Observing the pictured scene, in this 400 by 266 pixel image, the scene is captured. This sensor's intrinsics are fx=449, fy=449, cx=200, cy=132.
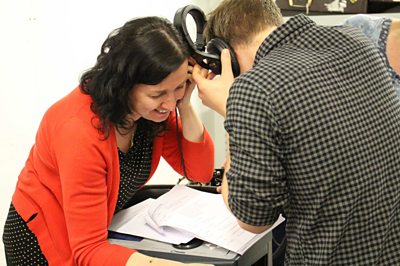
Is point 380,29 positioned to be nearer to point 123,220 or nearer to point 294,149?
point 294,149

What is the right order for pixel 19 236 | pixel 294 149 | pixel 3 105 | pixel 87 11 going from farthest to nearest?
pixel 87 11, pixel 3 105, pixel 19 236, pixel 294 149

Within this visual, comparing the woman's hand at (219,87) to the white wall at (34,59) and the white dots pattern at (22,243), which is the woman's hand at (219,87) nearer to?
the white dots pattern at (22,243)

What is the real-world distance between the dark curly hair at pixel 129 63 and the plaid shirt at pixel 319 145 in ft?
0.91

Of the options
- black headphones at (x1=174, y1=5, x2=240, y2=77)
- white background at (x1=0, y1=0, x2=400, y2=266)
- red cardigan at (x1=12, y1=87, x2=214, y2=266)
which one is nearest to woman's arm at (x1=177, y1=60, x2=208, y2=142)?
black headphones at (x1=174, y1=5, x2=240, y2=77)

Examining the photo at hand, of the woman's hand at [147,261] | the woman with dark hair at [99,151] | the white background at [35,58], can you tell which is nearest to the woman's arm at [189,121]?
the woman with dark hair at [99,151]

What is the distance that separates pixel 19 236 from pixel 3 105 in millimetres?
581

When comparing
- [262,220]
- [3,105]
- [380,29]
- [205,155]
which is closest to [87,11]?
[3,105]

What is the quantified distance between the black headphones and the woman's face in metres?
0.04

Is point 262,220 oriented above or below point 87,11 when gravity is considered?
below

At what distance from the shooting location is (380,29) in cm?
123

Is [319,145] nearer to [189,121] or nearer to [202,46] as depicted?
[202,46]

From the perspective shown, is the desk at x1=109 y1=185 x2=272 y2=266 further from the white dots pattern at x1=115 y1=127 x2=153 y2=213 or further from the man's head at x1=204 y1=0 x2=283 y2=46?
the man's head at x1=204 y1=0 x2=283 y2=46

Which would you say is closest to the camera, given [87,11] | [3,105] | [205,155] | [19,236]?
[19,236]

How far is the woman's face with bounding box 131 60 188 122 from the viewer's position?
1.08 meters
